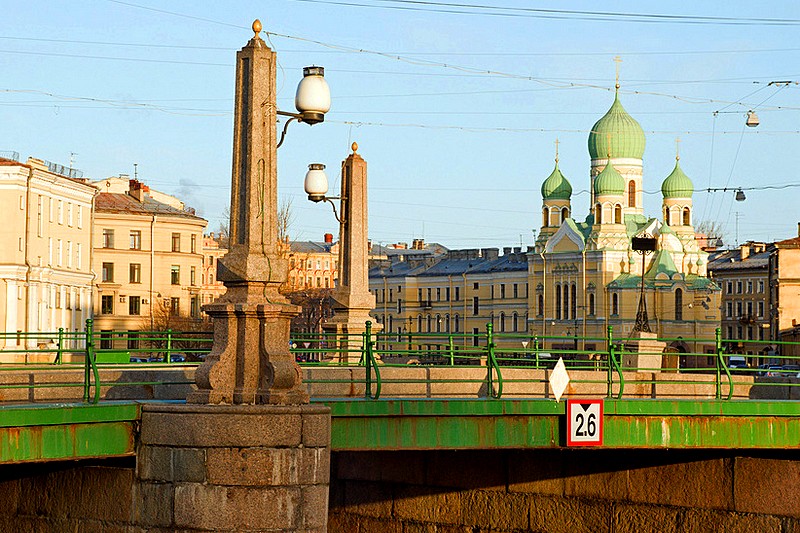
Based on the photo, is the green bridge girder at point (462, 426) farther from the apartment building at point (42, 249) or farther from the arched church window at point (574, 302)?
the arched church window at point (574, 302)

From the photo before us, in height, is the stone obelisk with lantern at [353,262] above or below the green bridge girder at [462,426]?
above

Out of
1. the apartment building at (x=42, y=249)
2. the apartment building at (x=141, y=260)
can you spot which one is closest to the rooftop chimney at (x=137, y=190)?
the apartment building at (x=141, y=260)

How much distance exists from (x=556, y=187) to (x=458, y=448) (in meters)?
146

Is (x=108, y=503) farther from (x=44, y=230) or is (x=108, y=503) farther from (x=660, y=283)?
(x=660, y=283)

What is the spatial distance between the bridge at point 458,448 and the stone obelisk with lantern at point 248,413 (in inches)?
6.8

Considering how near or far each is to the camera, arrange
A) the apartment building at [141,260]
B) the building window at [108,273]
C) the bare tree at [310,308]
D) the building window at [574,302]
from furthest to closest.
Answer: the building window at [574,302] < the building window at [108,273] < the apartment building at [141,260] < the bare tree at [310,308]

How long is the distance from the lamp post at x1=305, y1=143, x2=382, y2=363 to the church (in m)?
117

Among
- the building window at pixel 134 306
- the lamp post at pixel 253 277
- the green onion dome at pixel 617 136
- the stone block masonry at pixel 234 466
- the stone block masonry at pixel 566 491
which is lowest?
the stone block masonry at pixel 566 491

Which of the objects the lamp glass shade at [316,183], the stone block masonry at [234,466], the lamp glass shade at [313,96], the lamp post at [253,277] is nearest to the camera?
the stone block masonry at [234,466]

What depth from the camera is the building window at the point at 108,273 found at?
105363 mm

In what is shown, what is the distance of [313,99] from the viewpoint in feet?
55.6

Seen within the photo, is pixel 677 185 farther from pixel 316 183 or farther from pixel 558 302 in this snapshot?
pixel 316 183

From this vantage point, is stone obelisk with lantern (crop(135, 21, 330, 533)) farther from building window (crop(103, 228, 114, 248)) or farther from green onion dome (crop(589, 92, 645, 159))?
green onion dome (crop(589, 92, 645, 159))

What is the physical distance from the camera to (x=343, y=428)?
57.2 feet
